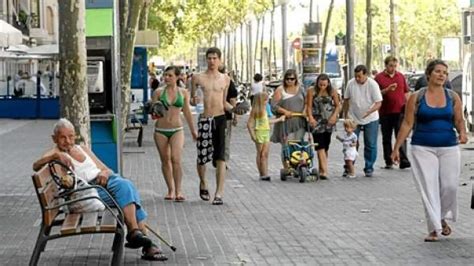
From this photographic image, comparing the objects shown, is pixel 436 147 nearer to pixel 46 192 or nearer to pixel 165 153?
pixel 46 192

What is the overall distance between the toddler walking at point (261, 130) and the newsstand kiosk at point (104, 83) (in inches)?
131

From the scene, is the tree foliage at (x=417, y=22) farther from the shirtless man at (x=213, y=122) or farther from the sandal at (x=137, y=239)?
the sandal at (x=137, y=239)

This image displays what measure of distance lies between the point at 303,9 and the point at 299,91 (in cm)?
4737

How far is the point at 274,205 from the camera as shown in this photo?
1388 centimetres

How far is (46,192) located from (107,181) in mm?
692

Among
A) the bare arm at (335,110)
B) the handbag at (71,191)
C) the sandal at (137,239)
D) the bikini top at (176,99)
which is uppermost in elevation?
the bikini top at (176,99)

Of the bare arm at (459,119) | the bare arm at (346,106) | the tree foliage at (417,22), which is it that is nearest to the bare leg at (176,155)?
the bare arm at (459,119)

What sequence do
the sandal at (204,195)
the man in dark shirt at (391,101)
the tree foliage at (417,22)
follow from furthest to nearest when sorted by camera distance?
the tree foliage at (417,22) → the man in dark shirt at (391,101) → the sandal at (204,195)

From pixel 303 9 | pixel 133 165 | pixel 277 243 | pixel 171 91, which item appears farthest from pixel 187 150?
pixel 303 9

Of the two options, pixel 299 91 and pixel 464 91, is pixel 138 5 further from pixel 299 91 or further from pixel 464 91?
pixel 299 91

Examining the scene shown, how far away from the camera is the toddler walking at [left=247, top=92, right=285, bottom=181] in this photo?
17.4 m

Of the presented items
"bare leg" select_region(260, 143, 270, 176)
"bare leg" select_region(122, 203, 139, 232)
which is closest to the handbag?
"bare leg" select_region(122, 203, 139, 232)

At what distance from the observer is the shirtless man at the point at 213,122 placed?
1389 cm

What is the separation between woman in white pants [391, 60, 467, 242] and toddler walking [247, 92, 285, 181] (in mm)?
6719
